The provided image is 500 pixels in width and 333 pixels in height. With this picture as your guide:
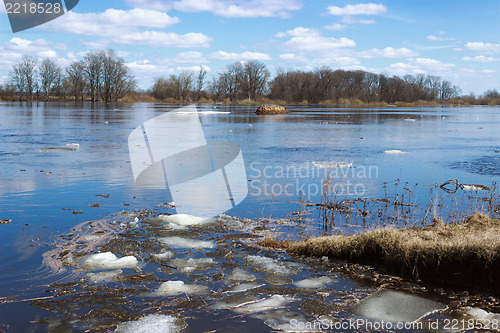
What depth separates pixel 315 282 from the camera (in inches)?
208

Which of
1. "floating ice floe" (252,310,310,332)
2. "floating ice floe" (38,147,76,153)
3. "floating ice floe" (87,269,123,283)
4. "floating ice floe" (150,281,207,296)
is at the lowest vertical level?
"floating ice floe" (252,310,310,332)

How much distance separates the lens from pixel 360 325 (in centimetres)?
432

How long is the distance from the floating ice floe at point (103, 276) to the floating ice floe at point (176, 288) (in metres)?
0.68

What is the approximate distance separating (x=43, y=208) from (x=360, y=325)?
6.36m

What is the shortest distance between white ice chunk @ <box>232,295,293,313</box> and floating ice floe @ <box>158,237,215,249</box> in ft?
5.92

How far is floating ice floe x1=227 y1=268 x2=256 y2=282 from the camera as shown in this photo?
209 inches

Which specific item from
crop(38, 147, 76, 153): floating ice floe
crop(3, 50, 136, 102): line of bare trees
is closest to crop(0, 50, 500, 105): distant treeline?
crop(3, 50, 136, 102): line of bare trees

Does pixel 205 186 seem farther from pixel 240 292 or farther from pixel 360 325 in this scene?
pixel 360 325

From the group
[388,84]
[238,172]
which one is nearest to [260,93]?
[388,84]

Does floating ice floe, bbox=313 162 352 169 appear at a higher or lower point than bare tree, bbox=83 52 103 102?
lower

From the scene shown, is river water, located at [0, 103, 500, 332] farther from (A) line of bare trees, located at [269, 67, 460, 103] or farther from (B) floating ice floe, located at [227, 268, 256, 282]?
(A) line of bare trees, located at [269, 67, 460, 103]

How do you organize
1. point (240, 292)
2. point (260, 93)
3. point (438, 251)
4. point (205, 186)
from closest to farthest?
point (240, 292)
point (438, 251)
point (205, 186)
point (260, 93)

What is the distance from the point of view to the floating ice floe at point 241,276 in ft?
17.4

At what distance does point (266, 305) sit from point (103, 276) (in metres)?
1.99
